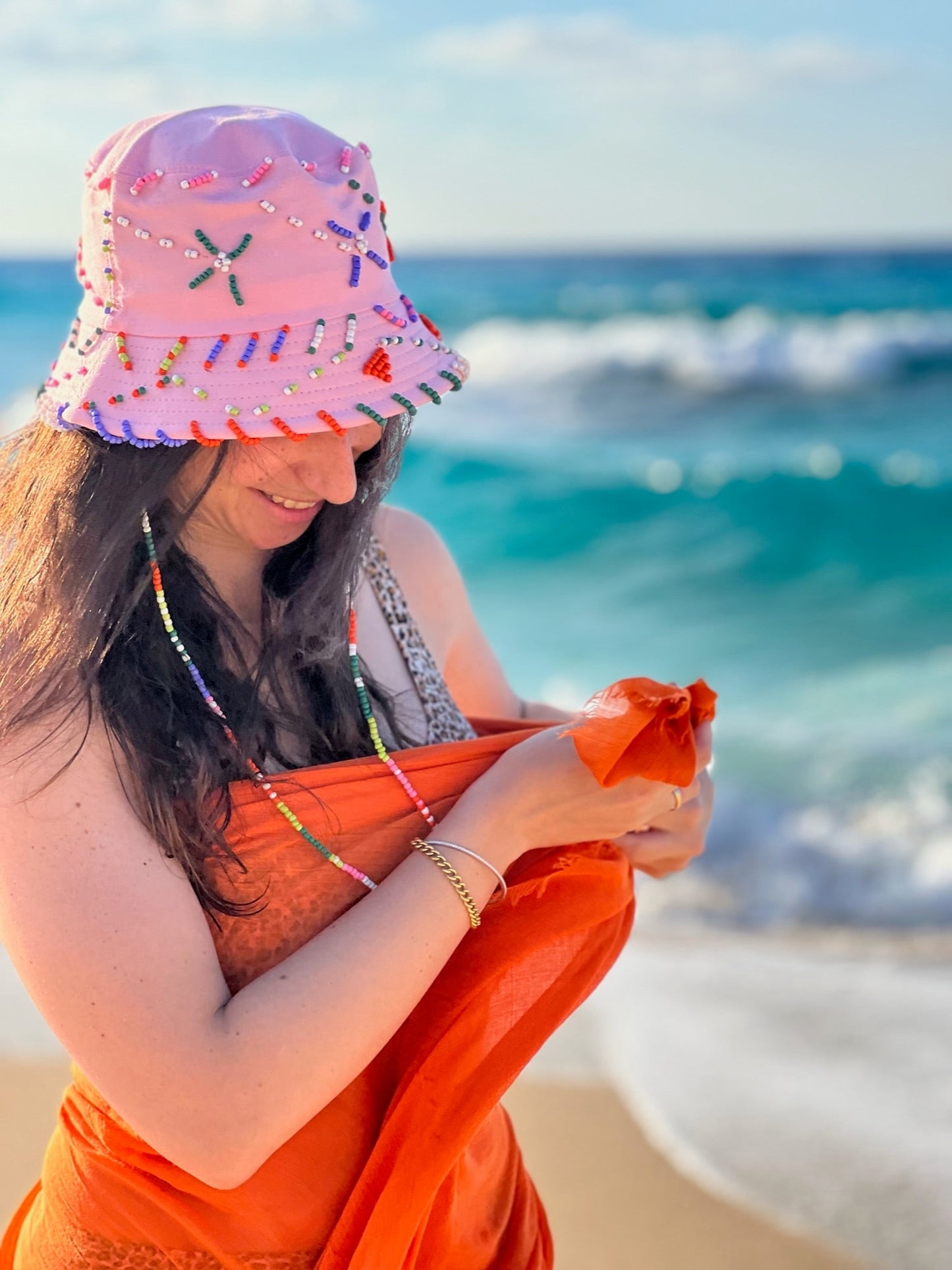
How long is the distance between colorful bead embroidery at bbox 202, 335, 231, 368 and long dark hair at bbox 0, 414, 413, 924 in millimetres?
94

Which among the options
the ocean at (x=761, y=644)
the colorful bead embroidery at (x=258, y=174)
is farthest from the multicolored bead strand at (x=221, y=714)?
the ocean at (x=761, y=644)

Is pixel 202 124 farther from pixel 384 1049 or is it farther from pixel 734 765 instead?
pixel 734 765

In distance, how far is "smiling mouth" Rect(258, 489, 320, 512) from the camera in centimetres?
133

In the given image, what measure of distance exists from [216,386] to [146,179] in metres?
0.21

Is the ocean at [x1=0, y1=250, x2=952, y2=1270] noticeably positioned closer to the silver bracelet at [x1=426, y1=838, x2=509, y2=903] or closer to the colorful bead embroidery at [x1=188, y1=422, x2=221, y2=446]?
the colorful bead embroidery at [x1=188, y1=422, x2=221, y2=446]

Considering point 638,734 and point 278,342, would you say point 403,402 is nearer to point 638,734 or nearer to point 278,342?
point 278,342

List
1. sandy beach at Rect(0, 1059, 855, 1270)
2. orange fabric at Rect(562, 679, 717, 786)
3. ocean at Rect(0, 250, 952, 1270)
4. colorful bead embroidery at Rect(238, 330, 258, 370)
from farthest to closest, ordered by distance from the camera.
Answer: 1. ocean at Rect(0, 250, 952, 1270)
2. sandy beach at Rect(0, 1059, 855, 1270)
3. orange fabric at Rect(562, 679, 717, 786)
4. colorful bead embroidery at Rect(238, 330, 258, 370)

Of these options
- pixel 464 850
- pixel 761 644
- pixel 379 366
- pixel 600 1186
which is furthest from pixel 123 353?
pixel 761 644

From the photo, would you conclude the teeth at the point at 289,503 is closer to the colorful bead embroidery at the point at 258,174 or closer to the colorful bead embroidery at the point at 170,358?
the colorful bead embroidery at the point at 170,358

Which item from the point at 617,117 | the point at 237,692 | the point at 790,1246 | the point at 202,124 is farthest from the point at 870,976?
the point at 617,117

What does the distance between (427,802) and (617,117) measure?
16.0 m

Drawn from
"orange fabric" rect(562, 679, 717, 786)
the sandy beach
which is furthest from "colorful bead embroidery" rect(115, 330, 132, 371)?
the sandy beach

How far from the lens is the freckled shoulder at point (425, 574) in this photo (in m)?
1.67

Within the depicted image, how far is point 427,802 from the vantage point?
1376mm
